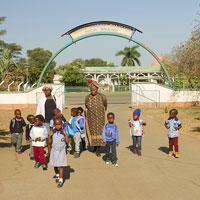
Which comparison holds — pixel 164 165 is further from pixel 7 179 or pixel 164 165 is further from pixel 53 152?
pixel 7 179

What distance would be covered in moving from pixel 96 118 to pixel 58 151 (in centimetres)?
257

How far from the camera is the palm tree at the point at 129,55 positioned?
75188 mm

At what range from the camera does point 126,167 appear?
693 centimetres

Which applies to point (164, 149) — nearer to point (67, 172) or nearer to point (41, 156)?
point (67, 172)

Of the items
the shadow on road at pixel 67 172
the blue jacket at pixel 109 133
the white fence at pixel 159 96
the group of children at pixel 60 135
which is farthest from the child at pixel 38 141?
the white fence at pixel 159 96

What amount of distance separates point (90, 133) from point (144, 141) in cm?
279

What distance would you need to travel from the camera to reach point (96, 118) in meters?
8.14

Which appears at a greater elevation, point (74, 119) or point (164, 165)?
point (74, 119)

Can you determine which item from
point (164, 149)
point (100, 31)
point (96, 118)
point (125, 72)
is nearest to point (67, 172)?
point (96, 118)

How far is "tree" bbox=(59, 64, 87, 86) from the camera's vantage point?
60.2 m

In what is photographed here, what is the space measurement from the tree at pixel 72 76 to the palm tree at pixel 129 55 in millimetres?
17202

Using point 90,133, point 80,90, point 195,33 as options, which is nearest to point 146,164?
point 90,133

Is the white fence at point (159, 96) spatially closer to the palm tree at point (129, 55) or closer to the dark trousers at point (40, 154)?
the dark trousers at point (40, 154)

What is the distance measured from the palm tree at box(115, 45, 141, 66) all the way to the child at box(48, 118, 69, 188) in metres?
70.6
